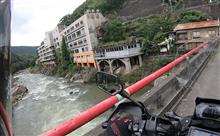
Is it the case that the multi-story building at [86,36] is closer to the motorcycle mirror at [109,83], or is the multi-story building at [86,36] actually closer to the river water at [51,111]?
the river water at [51,111]

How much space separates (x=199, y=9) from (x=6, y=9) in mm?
25297

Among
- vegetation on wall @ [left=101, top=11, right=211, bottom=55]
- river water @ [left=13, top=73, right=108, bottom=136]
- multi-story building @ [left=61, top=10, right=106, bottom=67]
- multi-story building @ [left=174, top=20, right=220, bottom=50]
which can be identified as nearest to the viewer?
river water @ [left=13, top=73, right=108, bottom=136]

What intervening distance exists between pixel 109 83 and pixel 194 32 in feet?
58.5

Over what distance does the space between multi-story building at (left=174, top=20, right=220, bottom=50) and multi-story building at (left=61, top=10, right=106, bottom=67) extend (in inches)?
387

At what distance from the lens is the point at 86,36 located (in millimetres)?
26969

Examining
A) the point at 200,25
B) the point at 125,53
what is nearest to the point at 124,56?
the point at 125,53

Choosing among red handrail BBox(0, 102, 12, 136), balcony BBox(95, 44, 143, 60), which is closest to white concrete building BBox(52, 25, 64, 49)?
balcony BBox(95, 44, 143, 60)

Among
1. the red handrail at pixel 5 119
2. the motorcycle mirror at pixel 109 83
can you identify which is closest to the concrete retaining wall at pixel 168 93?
the motorcycle mirror at pixel 109 83

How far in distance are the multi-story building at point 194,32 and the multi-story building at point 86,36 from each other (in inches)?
387

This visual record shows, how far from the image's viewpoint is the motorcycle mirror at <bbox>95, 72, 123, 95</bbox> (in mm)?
1502

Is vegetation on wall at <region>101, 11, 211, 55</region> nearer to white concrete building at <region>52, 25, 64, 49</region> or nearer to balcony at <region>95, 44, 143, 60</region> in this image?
balcony at <region>95, 44, 143, 60</region>

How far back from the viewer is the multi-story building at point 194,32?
17000mm

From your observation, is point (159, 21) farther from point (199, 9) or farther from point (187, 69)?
point (187, 69)

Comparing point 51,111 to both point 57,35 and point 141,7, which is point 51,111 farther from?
point 57,35
